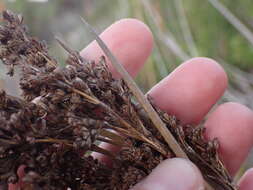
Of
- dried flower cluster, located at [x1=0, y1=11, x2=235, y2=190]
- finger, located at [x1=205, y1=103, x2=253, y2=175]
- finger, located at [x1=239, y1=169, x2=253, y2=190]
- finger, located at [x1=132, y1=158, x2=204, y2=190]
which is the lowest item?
finger, located at [x1=239, y1=169, x2=253, y2=190]

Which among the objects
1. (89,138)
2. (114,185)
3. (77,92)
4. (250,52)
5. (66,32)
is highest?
(66,32)

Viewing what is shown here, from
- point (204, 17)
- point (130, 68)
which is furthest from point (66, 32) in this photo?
point (130, 68)

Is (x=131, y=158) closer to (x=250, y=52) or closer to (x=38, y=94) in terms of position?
(x=38, y=94)

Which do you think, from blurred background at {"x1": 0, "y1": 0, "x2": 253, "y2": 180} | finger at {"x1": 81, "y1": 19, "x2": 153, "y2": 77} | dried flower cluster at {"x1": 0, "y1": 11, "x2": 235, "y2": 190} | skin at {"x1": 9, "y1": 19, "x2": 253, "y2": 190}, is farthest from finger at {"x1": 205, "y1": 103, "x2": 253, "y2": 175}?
blurred background at {"x1": 0, "y1": 0, "x2": 253, "y2": 180}

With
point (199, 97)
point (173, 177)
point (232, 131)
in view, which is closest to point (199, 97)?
point (199, 97)

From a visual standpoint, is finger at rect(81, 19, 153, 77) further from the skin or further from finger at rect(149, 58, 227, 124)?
finger at rect(149, 58, 227, 124)

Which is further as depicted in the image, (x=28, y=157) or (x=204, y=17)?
(x=204, y=17)

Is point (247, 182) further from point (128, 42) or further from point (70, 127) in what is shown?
point (70, 127)
